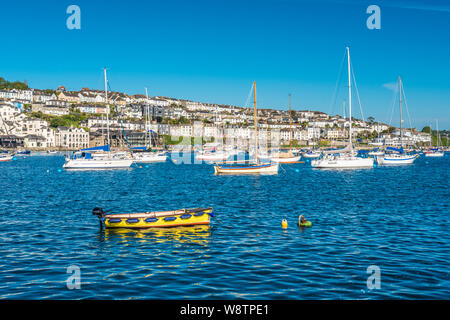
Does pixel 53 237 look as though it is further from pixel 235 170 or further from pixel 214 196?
pixel 235 170

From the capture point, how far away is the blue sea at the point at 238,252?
13750 millimetres

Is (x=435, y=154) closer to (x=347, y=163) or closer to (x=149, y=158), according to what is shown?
(x=347, y=163)

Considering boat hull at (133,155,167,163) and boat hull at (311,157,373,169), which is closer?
boat hull at (311,157,373,169)

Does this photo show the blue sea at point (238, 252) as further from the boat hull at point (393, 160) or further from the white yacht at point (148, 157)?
the white yacht at point (148, 157)

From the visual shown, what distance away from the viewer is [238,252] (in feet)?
59.9

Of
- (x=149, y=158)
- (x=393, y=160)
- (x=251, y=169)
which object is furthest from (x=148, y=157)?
(x=393, y=160)

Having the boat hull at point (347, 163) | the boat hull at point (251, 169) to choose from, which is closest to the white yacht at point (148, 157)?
the boat hull at point (251, 169)

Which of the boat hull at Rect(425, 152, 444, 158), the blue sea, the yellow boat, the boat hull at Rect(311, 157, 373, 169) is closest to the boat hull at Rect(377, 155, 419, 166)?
the boat hull at Rect(311, 157, 373, 169)

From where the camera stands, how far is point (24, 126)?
631 feet

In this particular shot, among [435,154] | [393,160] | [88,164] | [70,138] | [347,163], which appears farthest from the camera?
[70,138]

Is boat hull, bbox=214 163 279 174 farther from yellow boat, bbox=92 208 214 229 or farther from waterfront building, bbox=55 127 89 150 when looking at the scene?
waterfront building, bbox=55 127 89 150

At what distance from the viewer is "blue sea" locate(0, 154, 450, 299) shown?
13750 mm

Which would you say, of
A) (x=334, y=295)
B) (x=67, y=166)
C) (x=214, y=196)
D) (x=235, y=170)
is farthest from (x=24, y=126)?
(x=334, y=295)
